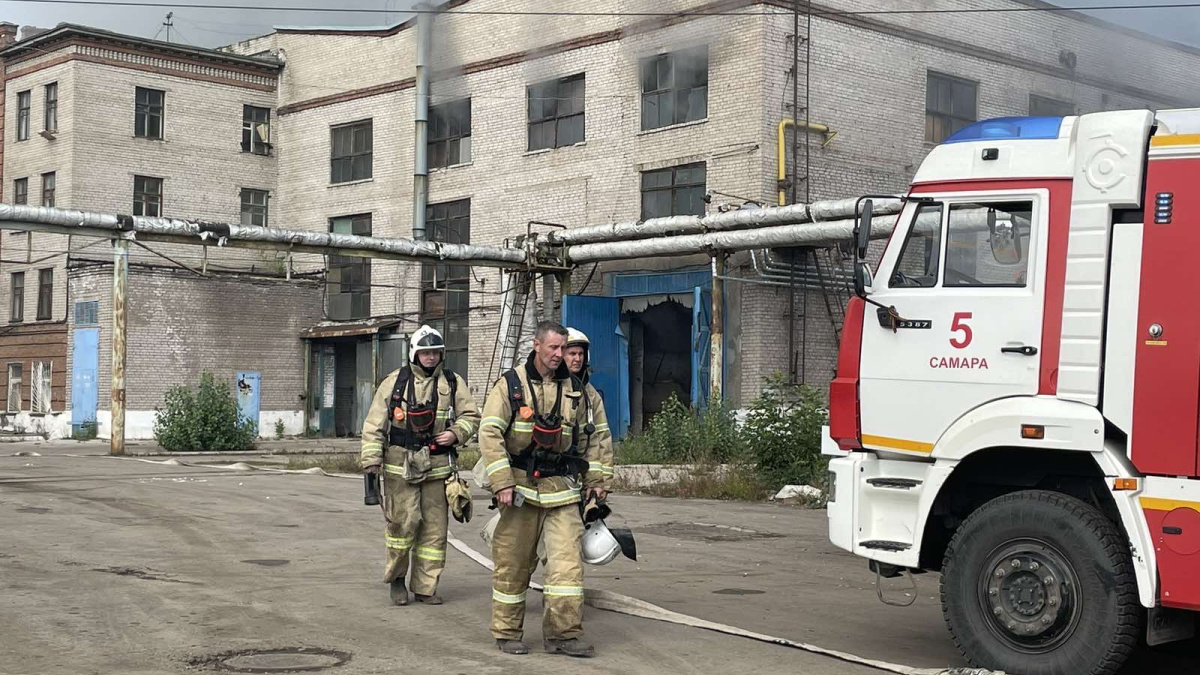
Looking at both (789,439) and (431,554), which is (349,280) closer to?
(789,439)

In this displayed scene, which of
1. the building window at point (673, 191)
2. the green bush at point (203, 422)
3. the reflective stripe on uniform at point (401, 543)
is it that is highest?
the building window at point (673, 191)

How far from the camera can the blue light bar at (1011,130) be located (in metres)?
7.39

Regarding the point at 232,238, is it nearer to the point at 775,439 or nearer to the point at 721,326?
the point at 721,326

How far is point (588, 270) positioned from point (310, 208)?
1264 cm

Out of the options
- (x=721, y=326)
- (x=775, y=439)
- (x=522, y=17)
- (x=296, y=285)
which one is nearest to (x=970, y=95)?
(x=721, y=326)

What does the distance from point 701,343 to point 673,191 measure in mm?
3702

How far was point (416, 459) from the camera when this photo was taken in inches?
357

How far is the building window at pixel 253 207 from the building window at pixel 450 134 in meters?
9.55

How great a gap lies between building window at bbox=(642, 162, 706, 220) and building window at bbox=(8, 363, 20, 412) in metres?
23.0

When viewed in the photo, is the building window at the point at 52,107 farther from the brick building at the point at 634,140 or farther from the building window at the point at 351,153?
the building window at the point at 351,153

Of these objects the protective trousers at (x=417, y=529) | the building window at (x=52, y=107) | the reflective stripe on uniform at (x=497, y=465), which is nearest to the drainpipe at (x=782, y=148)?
the protective trousers at (x=417, y=529)

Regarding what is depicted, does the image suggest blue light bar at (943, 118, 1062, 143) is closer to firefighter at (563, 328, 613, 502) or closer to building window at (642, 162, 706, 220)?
firefighter at (563, 328, 613, 502)

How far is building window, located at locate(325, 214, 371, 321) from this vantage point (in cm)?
3644

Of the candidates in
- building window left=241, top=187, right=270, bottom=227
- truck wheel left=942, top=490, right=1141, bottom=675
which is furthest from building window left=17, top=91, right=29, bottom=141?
truck wheel left=942, top=490, right=1141, bottom=675
